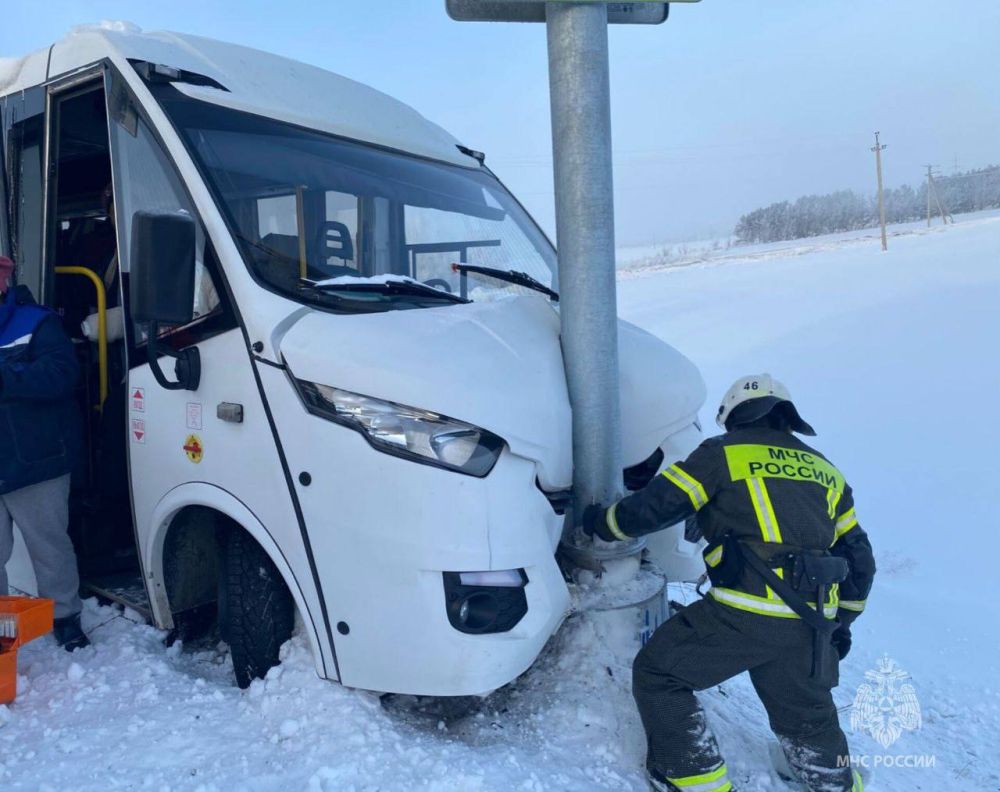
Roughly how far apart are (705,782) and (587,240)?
1911 millimetres

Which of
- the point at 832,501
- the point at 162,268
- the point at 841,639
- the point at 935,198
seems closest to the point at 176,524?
the point at 162,268

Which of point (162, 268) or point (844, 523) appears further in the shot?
point (844, 523)

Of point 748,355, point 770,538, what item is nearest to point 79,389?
point 770,538

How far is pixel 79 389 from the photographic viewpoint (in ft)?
12.9

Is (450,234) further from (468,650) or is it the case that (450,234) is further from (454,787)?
(454,787)

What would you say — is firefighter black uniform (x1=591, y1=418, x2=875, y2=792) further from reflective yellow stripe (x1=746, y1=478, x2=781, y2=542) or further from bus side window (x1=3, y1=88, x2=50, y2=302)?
bus side window (x1=3, y1=88, x2=50, y2=302)

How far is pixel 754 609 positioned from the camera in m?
2.68

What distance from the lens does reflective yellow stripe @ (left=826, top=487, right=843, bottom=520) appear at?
2740 millimetres

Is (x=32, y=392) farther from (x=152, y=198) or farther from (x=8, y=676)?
(x=8, y=676)

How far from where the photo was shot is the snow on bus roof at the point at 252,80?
330 centimetres

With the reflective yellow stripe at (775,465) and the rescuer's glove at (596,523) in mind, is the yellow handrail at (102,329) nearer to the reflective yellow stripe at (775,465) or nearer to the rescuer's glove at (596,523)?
the rescuer's glove at (596,523)

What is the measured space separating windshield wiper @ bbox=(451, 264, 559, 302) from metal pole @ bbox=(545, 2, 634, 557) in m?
0.60

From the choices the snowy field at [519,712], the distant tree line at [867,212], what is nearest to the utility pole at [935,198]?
the distant tree line at [867,212]

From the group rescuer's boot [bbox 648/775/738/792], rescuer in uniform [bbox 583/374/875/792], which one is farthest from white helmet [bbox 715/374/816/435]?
rescuer's boot [bbox 648/775/738/792]
